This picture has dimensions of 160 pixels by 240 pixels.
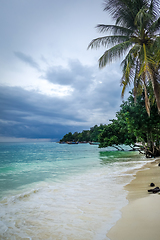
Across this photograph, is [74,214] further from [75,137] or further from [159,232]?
[75,137]

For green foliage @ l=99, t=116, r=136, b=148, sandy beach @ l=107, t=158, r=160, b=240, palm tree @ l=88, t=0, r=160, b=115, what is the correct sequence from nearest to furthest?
sandy beach @ l=107, t=158, r=160, b=240 < palm tree @ l=88, t=0, r=160, b=115 < green foliage @ l=99, t=116, r=136, b=148

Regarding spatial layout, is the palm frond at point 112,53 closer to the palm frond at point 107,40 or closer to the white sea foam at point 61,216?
the palm frond at point 107,40

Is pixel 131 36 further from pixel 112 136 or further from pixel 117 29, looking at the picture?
pixel 112 136

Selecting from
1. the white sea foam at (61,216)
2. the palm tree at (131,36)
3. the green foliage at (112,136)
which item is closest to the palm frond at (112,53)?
the palm tree at (131,36)

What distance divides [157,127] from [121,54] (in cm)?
894

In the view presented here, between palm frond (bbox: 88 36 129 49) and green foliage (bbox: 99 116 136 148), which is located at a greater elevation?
palm frond (bbox: 88 36 129 49)

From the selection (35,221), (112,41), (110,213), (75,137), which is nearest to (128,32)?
(112,41)

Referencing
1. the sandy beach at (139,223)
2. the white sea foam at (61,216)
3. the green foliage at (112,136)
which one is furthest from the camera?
the green foliage at (112,136)

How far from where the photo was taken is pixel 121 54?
33.9ft

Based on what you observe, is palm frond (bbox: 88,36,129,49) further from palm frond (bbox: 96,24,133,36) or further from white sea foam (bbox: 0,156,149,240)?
white sea foam (bbox: 0,156,149,240)

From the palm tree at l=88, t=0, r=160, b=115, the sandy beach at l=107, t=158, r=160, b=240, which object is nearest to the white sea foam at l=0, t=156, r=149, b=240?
the sandy beach at l=107, t=158, r=160, b=240

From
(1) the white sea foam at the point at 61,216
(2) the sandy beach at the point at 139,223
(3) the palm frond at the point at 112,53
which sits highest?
(3) the palm frond at the point at 112,53

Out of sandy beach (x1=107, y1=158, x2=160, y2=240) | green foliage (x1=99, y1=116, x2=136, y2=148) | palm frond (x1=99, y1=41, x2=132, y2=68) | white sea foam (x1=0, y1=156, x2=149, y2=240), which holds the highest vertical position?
palm frond (x1=99, y1=41, x2=132, y2=68)

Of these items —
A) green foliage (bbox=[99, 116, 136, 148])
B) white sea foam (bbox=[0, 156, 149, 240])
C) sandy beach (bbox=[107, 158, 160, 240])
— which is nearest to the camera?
sandy beach (bbox=[107, 158, 160, 240])
